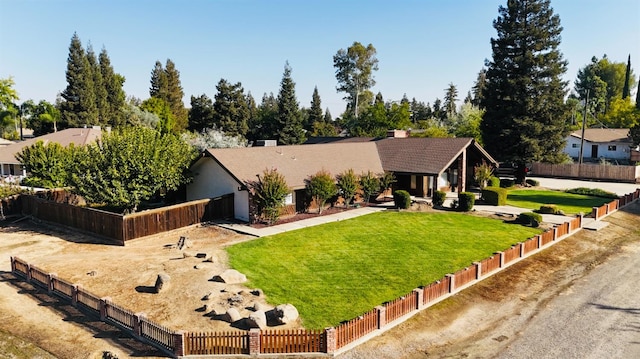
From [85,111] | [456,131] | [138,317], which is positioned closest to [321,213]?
[138,317]

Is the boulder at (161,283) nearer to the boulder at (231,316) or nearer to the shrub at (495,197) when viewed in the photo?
the boulder at (231,316)

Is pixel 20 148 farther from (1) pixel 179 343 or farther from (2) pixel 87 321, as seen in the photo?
(1) pixel 179 343

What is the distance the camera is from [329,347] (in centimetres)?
1299

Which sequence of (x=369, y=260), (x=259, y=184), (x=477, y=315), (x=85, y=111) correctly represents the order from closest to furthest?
(x=477, y=315) < (x=369, y=260) < (x=259, y=184) < (x=85, y=111)

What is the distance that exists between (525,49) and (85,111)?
6518 cm

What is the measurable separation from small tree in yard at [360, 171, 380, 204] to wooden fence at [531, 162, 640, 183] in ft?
103

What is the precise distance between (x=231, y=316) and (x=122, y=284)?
6.29 meters

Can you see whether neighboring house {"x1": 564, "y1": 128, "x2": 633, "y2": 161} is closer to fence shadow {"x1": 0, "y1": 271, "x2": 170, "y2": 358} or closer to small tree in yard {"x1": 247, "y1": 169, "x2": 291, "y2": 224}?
small tree in yard {"x1": 247, "y1": 169, "x2": 291, "y2": 224}

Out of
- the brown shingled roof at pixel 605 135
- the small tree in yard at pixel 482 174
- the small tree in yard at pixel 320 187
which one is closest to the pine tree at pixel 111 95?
the small tree in yard at pixel 320 187

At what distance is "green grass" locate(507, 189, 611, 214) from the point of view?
115ft

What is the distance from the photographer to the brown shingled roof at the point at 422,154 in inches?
1425

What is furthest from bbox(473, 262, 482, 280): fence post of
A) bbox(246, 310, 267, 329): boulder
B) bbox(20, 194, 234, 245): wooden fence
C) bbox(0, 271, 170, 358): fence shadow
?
bbox(20, 194, 234, 245): wooden fence

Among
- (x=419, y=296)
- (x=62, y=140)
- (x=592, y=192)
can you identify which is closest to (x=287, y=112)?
(x=62, y=140)

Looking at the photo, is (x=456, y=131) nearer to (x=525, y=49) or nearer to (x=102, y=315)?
(x=525, y=49)
